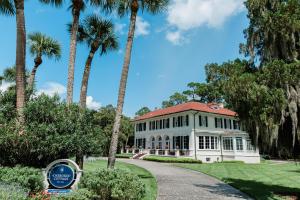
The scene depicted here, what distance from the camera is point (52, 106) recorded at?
1026 centimetres

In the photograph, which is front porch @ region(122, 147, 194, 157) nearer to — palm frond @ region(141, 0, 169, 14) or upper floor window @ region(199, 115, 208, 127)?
upper floor window @ region(199, 115, 208, 127)

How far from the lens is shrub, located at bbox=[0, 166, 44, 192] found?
7465 mm

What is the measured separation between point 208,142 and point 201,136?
1330 mm

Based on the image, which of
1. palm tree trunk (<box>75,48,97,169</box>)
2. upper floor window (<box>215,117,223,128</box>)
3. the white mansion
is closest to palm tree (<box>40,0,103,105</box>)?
palm tree trunk (<box>75,48,97,169</box>)

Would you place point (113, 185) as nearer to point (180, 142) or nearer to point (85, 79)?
point (85, 79)

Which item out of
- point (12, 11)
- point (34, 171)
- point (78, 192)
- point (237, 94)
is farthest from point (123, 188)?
point (12, 11)

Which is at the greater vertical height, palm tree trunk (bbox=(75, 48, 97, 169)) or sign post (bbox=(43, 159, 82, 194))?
palm tree trunk (bbox=(75, 48, 97, 169))

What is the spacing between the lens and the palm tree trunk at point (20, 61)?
9.84 meters

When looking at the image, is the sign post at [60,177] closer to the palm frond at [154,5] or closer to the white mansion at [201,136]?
the palm frond at [154,5]

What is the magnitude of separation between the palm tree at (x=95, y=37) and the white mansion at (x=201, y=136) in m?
18.4

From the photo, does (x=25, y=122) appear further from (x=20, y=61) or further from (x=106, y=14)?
(x=106, y=14)

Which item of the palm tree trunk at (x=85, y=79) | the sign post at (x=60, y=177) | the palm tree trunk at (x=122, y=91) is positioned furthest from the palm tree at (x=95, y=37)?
the sign post at (x=60, y=177)

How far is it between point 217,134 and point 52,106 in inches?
1104

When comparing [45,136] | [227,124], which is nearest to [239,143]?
[227,124]
